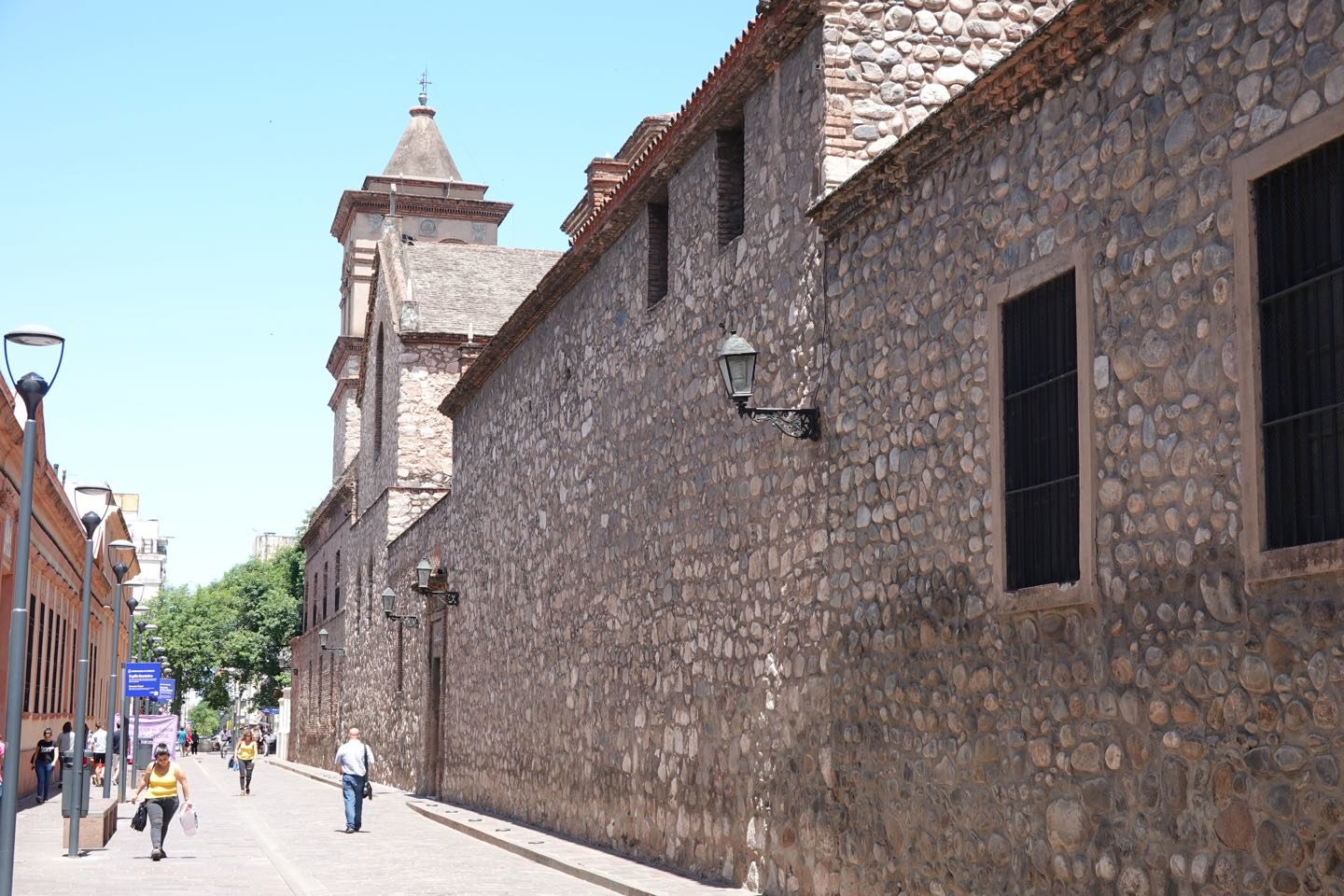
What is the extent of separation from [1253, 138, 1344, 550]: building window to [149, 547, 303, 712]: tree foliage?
63.8 metres

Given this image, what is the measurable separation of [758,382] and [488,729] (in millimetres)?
12140

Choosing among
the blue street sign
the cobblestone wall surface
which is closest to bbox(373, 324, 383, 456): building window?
the blue street sign

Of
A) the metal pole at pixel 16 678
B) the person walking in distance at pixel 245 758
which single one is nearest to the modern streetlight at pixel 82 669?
the metal pole at pixel 16 678

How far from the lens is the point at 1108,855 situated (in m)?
7.77

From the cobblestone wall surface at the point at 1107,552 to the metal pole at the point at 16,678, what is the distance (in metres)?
5.88

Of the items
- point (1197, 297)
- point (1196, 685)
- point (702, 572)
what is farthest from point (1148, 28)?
point (702, 572)

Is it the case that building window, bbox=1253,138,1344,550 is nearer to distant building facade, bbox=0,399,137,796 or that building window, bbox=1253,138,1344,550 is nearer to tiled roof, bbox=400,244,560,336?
distant building facade, bbox=0,399,137,796

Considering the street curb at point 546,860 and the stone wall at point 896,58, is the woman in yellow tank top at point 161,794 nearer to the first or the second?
the street curb at point 546,860

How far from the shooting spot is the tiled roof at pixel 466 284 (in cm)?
3753

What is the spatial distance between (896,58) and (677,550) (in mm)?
5156

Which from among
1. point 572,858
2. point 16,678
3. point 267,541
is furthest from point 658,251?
point 267,541

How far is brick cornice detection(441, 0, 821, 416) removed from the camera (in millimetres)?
12656

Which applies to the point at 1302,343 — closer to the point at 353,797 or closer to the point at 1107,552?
the point at 1107,552

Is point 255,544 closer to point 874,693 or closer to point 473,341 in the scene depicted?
point 473,341
